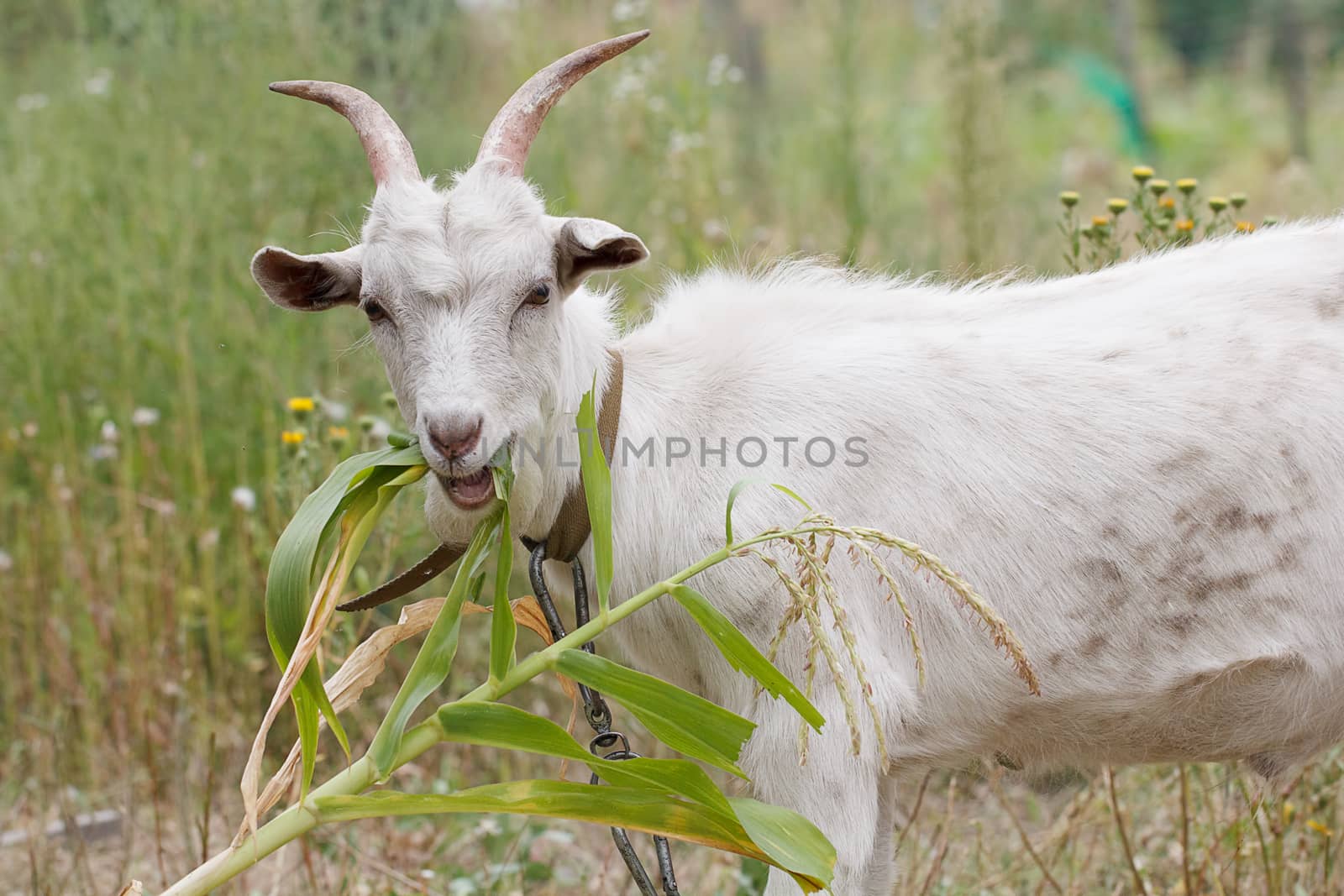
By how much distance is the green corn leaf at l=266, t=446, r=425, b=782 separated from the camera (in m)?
2.03

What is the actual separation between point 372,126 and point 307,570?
938 millimetres

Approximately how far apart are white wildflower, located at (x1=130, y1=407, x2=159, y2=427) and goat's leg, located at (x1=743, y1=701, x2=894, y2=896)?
8.41 ft

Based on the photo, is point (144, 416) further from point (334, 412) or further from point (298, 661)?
point (298, 661)

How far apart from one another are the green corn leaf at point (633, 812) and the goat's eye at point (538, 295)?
2.82 ft

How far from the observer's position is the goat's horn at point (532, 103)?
2.43 metres

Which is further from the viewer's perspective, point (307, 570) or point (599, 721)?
point (599, 721)

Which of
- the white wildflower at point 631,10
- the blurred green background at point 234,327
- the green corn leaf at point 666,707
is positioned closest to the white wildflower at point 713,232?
the blurred green background at point 234,327

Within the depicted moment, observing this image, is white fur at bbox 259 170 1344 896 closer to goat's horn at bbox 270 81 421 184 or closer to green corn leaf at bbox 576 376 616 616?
goat's horn at bbox 270 81 421 184

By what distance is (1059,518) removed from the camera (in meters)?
2.49

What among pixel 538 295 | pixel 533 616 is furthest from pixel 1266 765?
pixel 538 295

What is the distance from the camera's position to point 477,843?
3.76 metres

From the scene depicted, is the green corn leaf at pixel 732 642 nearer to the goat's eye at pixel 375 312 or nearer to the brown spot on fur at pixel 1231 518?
the goat's eye at pixel 375 312

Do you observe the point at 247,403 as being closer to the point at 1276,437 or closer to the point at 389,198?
the point at 389,198

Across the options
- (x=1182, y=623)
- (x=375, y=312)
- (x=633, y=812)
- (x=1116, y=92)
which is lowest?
(x=633, y=812)
